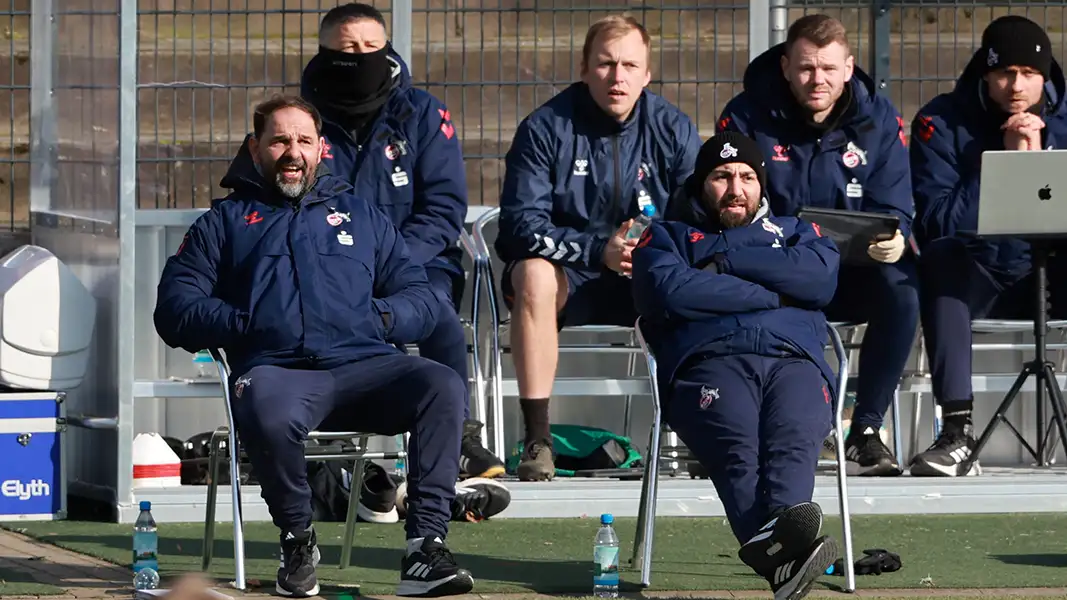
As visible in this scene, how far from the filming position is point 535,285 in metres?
7.26

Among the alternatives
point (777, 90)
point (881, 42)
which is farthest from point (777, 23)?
point (777, 90)

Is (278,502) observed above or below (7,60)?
below

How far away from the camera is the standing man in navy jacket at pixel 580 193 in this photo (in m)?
7.30

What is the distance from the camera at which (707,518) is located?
734 cm

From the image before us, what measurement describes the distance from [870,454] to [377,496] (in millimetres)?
1921

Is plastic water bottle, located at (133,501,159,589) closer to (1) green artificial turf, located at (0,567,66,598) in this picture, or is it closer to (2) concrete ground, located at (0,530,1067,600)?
(2) concrete ground, located at (0,530,1067,600)

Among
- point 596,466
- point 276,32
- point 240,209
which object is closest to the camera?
point 240,209

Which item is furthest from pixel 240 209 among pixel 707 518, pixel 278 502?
pixel 707 518

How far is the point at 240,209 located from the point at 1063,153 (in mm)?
3120

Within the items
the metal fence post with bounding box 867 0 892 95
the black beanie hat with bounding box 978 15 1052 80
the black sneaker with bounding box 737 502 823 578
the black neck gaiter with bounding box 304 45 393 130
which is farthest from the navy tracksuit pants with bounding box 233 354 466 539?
the metal fence post with bounding box 867 0 892 95

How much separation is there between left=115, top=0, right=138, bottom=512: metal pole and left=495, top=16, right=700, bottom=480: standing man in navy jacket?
1416 millimetres

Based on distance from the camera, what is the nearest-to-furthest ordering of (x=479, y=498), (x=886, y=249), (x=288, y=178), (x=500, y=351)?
(x=288, y=178) < (x=479, y=498) < (x=886, y=249) < (x=500, y=351)

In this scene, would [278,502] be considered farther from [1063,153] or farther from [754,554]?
[1063,153]

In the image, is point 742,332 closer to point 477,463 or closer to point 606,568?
point 606,568
